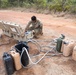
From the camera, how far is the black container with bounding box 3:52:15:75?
12.2ft

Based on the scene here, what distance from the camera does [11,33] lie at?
579 centimetres

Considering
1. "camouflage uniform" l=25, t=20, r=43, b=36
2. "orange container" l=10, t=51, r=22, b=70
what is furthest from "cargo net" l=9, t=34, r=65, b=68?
"camouflage uniform" l=25, t=20, r=43, b=36

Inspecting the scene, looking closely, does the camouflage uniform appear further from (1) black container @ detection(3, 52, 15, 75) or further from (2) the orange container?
(1) black container @ detection(3, 52, 15, 75)

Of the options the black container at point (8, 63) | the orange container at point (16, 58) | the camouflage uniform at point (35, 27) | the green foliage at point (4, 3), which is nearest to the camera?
the black container at point (8, 63)

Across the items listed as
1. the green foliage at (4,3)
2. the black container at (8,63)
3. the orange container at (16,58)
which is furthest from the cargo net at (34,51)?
the green foliage at (4,3)

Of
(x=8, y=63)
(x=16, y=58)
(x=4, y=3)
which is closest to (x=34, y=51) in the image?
(x=16, y=58)

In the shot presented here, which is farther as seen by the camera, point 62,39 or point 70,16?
point 70,16

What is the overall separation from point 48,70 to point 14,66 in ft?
3.14

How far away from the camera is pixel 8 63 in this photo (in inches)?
148

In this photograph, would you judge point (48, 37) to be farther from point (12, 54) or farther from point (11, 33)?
point (12, 54)

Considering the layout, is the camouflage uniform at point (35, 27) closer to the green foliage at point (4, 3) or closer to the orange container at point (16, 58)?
the orange container at point (16, 58)

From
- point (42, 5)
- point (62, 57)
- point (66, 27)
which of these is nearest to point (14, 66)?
point (62, 57)

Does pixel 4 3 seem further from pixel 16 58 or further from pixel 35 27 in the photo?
pixel 16 58

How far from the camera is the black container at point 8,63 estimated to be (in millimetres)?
3716
